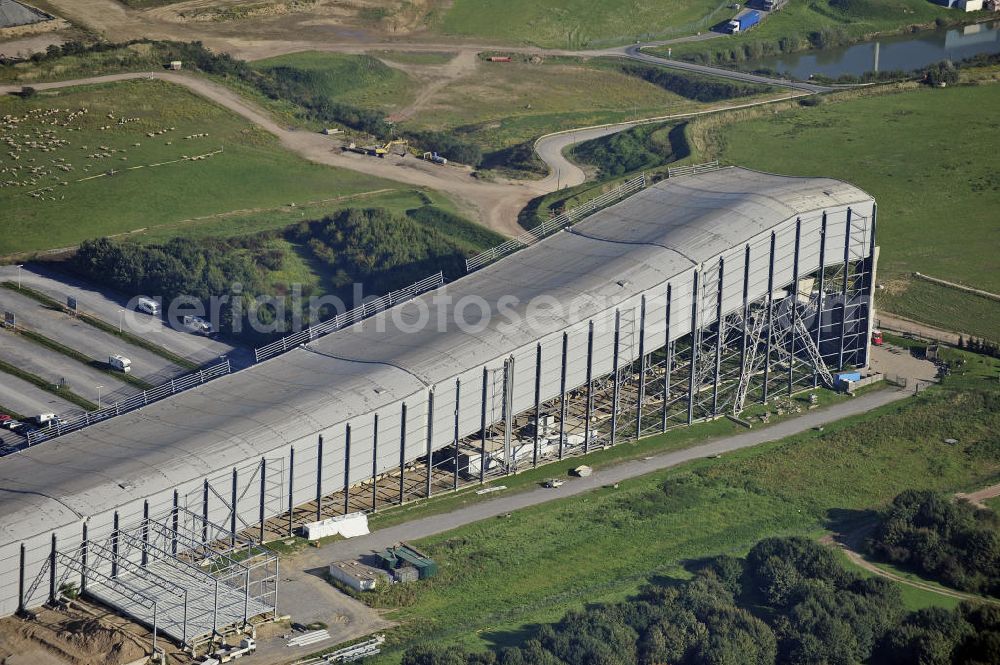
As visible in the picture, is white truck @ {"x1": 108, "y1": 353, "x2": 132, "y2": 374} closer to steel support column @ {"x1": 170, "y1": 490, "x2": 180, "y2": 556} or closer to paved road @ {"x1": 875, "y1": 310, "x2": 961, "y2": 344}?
steel support column @ {"x1": 170, "y1": 490, "x2": 180, "y2": 556}

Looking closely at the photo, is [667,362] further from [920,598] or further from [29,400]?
[29,400]

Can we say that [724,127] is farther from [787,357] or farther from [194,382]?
[194,382]

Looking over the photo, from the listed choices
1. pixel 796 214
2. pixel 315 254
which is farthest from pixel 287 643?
pixel 315 254

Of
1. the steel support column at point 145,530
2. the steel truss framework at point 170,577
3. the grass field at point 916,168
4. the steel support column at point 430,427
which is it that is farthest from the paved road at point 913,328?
the steel support column at point 145,530

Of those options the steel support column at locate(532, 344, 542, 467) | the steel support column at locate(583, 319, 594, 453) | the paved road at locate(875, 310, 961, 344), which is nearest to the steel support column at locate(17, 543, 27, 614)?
the steel support column at locate(532, 344, 542, 467)

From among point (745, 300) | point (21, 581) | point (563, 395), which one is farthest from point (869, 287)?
point (21, 581)

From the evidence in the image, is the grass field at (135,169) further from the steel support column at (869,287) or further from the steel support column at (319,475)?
the steel support column at (319,475)
